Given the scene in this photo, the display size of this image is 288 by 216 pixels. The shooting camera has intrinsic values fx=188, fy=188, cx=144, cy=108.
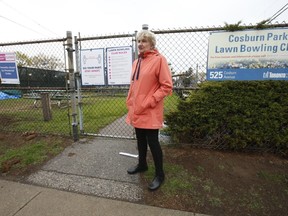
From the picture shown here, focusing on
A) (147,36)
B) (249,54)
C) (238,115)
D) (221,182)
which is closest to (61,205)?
(221,182)

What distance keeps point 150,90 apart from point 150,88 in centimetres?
2

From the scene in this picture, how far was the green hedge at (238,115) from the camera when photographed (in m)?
3.04

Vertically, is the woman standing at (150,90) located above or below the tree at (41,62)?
below

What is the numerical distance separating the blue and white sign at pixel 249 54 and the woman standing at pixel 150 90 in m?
1.37

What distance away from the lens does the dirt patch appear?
217 centimetres

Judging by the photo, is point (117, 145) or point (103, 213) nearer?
point (103, 213)

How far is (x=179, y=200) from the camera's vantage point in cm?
228

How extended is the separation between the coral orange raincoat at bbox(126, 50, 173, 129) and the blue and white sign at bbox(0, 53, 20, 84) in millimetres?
3456

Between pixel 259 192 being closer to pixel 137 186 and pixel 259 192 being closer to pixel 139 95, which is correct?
pixel 137 186

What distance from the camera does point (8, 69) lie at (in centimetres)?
438

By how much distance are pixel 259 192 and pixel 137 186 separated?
1.57m

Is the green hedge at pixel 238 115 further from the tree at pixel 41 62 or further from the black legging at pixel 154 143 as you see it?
the tree at pixel 41 62

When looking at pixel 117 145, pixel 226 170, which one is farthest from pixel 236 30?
pixel 117 145

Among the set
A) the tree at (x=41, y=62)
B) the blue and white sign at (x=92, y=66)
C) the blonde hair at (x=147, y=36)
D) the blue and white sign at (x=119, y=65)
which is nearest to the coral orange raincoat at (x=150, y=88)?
the blonde hair at (x=147, y=36)
